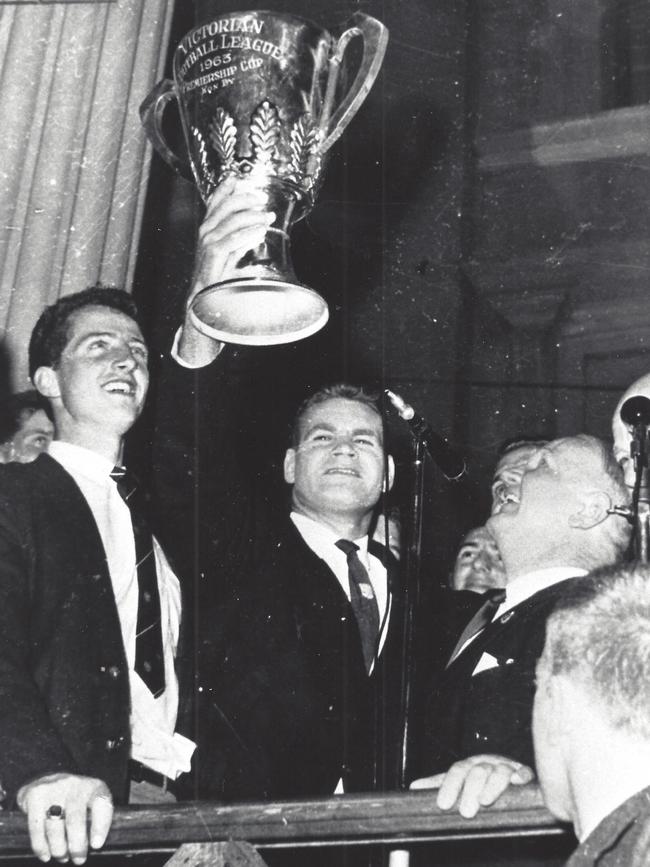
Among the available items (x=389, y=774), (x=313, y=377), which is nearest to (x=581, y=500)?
(x=389, y=774)

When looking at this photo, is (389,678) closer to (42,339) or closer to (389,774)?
(389,774)

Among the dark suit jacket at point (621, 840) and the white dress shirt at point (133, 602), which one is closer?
the dark suit jacket at point (621, 840)

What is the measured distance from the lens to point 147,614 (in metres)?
2.84

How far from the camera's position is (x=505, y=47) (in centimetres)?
671

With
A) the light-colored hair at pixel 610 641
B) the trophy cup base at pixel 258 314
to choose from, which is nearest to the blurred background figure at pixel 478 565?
the trophy cup base at pixel 258 314

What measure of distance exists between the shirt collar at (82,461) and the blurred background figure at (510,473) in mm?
1011

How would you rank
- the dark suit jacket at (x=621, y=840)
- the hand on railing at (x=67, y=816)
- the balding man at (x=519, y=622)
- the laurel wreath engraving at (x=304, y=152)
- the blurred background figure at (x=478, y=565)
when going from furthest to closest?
the blurred background figure at (x=478, y=565) → the laurel wreath engraving at (x=304, y=152) → the balding man at (x=519, y=622) → the hand on railing at (x=67, y=816) → the dark suit jacket at (x=621, y=840)

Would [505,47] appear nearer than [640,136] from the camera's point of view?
No

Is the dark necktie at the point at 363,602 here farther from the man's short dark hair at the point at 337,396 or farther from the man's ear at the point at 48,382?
the man's ear at the point at 48,382

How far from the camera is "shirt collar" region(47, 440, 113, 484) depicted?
3055 mm

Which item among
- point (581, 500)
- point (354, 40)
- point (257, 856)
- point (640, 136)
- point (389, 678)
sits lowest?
point (257, 856)

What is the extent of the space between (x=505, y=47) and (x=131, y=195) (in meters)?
3.18

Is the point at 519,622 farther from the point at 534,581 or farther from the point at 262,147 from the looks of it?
the point at 262,147

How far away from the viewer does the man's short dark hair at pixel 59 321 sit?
10.8ft
